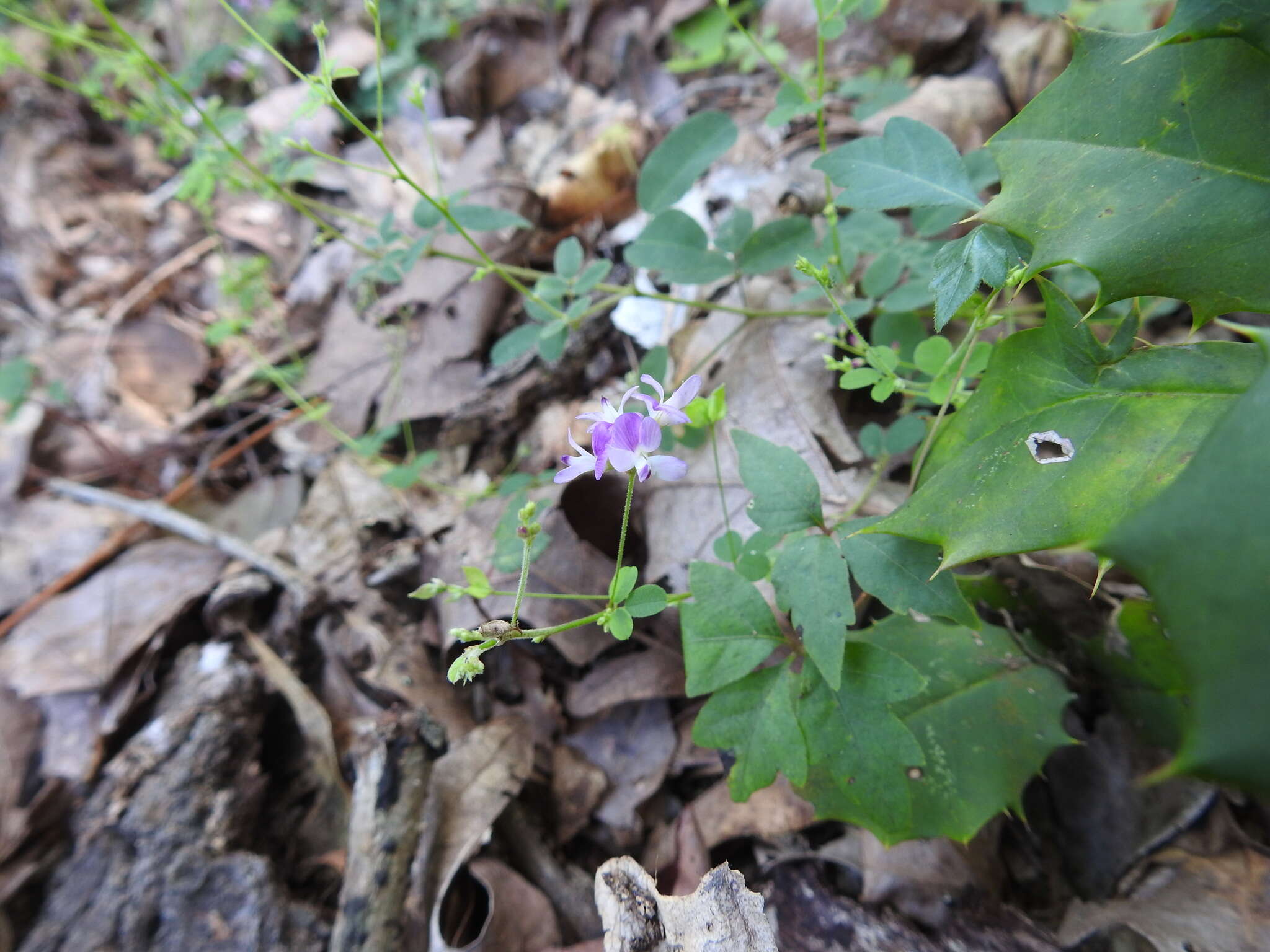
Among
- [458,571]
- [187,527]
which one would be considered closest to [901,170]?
[458,571]

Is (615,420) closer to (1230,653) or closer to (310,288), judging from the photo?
(1230,653)

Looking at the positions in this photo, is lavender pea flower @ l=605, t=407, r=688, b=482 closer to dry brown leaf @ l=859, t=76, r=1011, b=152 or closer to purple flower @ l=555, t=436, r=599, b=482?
purple flower @ l=555, t=436, r=599, b=482

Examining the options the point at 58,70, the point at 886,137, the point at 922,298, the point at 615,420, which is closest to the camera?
the point at 615,420

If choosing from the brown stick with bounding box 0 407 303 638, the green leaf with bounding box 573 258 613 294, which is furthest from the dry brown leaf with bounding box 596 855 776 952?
the brown stick with bounding box 0 407 303 638

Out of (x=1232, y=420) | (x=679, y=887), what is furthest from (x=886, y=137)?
(x=679, y=887)

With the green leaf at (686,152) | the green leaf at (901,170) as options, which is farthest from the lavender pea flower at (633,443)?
the green leaf at (686,152)

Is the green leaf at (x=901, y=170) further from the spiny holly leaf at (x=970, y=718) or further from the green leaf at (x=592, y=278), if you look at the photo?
the spiny holly leaf at (x=970, y=718)

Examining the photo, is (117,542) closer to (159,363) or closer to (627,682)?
(159,363)
